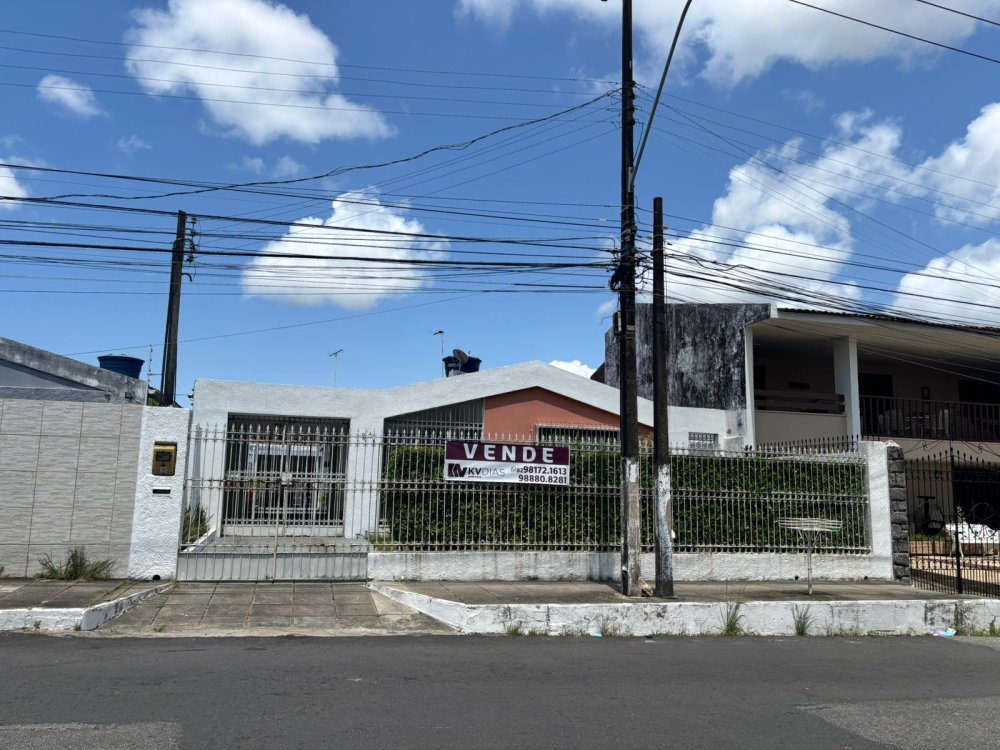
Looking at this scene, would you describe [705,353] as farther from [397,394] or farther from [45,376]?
[45,376]

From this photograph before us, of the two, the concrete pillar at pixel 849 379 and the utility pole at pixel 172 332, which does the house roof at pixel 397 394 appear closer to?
the utility pole at pixel 172 332

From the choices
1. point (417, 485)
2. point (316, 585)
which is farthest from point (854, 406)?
point (316, 585)

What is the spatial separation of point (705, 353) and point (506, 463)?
10167 mm

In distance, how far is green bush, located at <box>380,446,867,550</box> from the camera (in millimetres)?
11719

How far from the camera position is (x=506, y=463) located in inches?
473

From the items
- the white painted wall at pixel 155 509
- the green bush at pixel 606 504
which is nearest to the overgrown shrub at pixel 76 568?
the white painted wall at pixel 155 509

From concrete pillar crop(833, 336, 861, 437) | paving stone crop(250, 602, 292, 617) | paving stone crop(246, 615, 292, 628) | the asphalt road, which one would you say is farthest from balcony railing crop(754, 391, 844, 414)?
paving stone crop(246, 615, 292, 628)

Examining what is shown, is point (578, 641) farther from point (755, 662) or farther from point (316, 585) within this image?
point (316, 585)

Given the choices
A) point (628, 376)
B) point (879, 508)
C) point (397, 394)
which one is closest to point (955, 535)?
point (879, 508)

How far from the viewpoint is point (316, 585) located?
11.1 meters

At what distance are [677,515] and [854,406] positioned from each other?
9361mm

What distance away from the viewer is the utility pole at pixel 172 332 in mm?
17844

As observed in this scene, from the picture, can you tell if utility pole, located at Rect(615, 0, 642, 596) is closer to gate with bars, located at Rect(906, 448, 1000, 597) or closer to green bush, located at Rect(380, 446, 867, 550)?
green bush, located at Rect(380, 446, 867, 550)

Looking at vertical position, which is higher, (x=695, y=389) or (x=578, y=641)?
(x=695, y=389)
